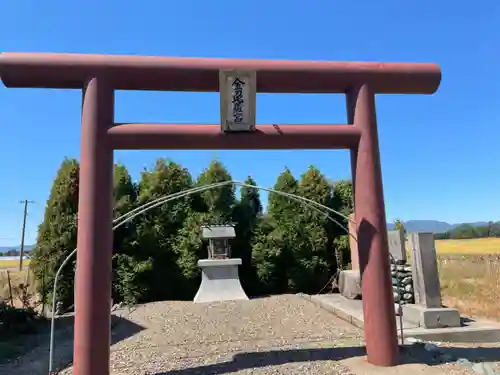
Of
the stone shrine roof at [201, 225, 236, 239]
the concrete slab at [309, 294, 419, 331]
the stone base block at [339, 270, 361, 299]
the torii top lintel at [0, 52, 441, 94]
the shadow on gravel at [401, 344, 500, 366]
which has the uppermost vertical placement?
the torii top lintel at [0, 52, 441, 94]

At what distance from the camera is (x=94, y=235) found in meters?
4.30

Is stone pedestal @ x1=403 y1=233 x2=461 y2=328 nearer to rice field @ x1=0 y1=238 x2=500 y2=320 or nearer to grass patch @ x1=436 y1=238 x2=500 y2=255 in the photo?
rice field @ x1=0 y1=238 x2=500 y2=320

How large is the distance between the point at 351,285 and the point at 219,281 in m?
3.51

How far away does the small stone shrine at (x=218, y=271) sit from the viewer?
34.8 feet

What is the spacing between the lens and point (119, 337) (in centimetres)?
693

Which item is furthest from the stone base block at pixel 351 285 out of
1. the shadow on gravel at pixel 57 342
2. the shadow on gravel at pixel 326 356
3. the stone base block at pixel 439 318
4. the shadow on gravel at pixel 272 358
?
the shadow on gravel at pixel 57 342

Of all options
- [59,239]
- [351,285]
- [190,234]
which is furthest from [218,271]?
[59,239]

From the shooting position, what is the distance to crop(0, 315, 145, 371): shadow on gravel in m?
5.92

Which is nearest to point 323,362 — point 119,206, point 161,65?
point 161,65

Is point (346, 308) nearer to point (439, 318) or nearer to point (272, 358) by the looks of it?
point (439, 318)

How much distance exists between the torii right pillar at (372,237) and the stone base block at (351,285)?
5.45 meters

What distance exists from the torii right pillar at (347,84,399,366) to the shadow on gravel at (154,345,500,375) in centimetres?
44

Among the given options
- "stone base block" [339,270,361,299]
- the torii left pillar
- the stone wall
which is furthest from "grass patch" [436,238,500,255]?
the torii left pillar

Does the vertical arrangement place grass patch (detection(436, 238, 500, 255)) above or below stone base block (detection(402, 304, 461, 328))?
above
